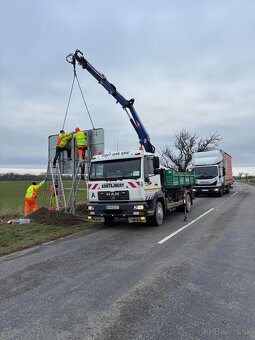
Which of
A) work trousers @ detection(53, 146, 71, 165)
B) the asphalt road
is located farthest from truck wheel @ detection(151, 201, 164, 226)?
work trousers @ detection(53, 146, 71, 165)

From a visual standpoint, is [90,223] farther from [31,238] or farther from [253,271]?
[253,271]

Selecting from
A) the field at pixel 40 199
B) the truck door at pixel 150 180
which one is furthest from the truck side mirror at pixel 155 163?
the field at pixel 40 199

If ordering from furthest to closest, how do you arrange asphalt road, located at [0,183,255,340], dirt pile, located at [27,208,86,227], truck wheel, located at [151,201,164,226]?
dirt pile, located at [27,208,86,227]
truck wheel, located at [151,201,164,226]
asphalt road, located at [0,183,255,340]

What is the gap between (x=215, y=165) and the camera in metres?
24.1

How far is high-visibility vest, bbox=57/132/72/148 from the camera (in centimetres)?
1397

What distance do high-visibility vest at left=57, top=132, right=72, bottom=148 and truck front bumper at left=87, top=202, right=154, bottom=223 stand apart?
4826mm

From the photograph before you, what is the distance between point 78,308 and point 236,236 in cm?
591

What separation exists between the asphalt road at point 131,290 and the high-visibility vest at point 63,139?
694 centimetres

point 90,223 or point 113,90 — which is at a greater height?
point 113,90

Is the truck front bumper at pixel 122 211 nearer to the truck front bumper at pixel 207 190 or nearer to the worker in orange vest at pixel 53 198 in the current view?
the worker in orange vest at pixel 53 198

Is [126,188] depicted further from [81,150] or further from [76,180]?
[76,180]

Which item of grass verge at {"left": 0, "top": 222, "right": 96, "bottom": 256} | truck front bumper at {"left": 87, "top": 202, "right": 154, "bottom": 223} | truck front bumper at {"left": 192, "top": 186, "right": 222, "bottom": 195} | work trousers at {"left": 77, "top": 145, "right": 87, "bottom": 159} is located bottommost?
grass verge at {"left": 0, "top": 222, "right": 96, "bottom": 256}

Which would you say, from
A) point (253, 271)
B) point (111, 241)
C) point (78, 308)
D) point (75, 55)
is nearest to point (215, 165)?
point (75, 55)

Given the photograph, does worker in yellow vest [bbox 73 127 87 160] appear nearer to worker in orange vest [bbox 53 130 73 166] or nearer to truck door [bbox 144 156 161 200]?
worker in orange vest [bbox 53 130 73 166]
